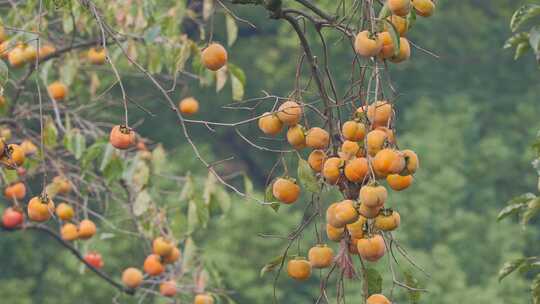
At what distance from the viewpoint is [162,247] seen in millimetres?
4211

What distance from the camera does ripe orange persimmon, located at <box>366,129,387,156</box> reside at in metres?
2.10

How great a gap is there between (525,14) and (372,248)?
1.10 m

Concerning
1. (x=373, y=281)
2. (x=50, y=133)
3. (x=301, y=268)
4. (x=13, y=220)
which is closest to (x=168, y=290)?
(x=13, y=220)

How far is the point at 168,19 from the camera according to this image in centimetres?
433

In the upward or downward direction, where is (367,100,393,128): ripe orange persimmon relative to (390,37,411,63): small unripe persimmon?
downward

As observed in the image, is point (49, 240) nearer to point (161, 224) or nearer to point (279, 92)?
point (279, 92)

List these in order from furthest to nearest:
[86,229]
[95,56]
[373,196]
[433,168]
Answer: [433,168] < [95,56] < [86,229] < [373,196]

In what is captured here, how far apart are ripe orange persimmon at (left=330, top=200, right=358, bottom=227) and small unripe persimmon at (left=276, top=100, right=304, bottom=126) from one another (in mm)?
261

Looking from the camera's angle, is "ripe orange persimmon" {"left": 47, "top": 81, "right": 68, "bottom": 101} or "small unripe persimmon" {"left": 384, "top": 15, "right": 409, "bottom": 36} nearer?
"small unripe persimmon" {"left": 384, "top": 15, "right": 409, "bottom": 36}

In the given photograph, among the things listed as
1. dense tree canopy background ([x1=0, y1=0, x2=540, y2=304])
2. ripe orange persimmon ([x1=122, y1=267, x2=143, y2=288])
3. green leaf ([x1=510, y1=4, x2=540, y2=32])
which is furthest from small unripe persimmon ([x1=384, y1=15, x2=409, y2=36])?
dense tree canopy background ([x1=0, y1=0, x2=540, y2=304])

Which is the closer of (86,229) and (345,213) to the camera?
(345,213)

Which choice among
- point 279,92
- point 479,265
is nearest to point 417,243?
point 479,265

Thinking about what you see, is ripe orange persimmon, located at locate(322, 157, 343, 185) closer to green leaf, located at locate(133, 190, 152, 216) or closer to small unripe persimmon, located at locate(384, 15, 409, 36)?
small unripe persimmon, located at locate(384, 15, 409, 36)

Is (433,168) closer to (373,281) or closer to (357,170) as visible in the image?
(373,281)
